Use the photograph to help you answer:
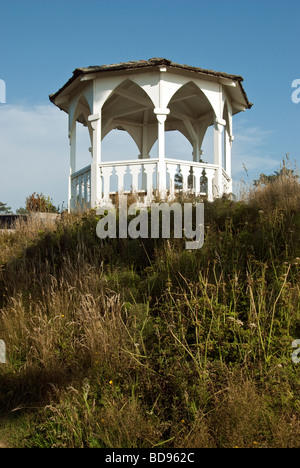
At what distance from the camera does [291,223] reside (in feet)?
21.0

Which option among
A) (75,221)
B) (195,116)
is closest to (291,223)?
(75,221)

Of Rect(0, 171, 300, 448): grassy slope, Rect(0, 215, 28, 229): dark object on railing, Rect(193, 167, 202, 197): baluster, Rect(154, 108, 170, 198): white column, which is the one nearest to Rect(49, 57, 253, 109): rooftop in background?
Rect(154, 108, 170, 198): white column

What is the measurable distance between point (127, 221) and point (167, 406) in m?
4.06

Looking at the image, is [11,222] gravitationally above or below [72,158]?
below

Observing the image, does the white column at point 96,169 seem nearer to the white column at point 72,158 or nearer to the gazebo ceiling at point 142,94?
the gazebo ceiling at point 142,94

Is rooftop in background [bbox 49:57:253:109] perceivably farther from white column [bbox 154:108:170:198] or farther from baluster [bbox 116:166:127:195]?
baluster [bbox 116:166:127:195]

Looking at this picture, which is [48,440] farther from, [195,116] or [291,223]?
[195,116]

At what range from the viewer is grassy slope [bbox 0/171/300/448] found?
363 cm

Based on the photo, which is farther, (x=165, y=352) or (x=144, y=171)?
(x=144, y=171)

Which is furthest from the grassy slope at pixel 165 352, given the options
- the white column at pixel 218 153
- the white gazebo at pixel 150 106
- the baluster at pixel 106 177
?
the white column at pixel 218 153

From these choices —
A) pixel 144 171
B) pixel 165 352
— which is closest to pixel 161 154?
pixel 144 171

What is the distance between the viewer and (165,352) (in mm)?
4328

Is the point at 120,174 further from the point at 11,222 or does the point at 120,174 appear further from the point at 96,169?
the point at 11,222

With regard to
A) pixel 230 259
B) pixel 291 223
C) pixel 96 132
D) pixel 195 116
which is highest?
pixel 195 116
